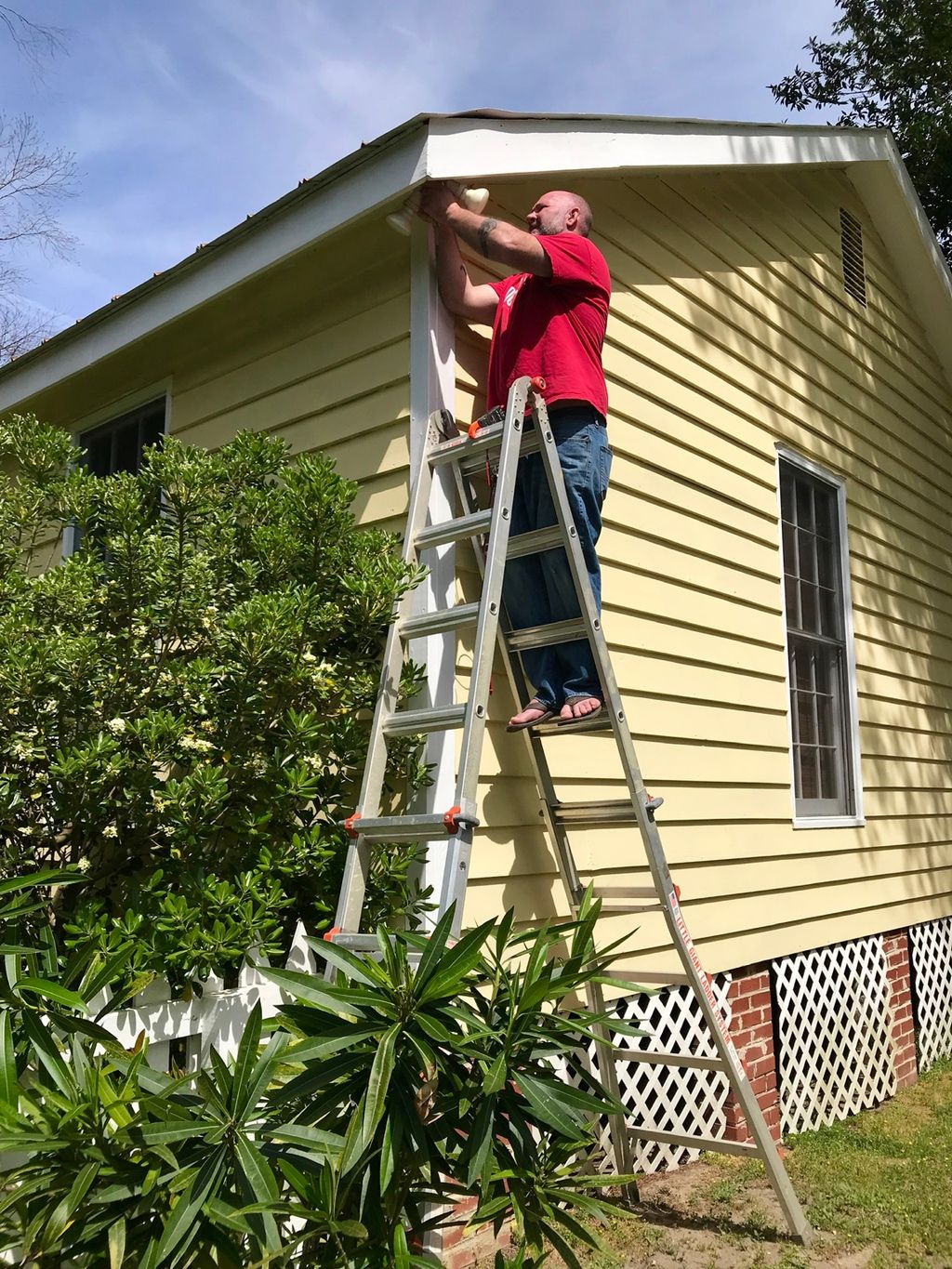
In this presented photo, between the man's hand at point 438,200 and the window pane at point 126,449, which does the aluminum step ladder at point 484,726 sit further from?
the window pane at point 126,449

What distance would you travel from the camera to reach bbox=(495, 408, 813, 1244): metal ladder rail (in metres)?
3.57

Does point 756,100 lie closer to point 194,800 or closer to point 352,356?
point 352,356

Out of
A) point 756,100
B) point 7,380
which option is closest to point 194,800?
point 7,380

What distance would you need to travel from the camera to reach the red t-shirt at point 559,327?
3.81 meters

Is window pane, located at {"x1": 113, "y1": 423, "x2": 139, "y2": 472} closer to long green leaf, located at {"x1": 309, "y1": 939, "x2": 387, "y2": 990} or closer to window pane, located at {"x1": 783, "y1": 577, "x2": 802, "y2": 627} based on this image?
window pane, located at {"x1": 783, "y1": 577, "x2": 802, "y2": 627}

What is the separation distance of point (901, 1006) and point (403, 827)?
5.30 m

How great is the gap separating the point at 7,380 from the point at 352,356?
9.00 ft

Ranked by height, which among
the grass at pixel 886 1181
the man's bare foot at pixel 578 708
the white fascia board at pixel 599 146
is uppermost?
the white fascia board at pixel 599 146

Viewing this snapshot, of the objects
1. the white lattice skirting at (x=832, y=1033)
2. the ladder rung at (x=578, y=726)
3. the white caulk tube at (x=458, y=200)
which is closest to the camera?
the ladder rung at (x=578, y=726)

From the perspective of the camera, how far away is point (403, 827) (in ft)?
10.3

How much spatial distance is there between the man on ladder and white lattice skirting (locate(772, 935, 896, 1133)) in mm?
Answer: 2913

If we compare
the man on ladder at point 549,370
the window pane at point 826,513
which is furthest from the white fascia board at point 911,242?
the man on ladder at point 549,370

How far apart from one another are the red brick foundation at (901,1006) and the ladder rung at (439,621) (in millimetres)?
4943

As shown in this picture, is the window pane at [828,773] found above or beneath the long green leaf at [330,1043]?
above
